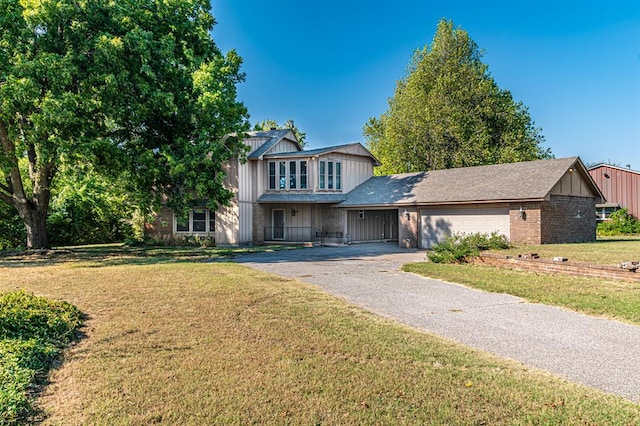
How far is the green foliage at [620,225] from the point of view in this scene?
28.8 meters

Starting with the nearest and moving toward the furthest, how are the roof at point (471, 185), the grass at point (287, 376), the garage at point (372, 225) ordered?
the grass at point (287, 376)
the roof at point (471, 185)
the garage at point (372, 225)

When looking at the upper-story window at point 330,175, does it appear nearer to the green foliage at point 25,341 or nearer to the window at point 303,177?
the window at point 303,177

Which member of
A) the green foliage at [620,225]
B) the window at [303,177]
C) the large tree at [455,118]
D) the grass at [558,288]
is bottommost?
the grass at [558,288]

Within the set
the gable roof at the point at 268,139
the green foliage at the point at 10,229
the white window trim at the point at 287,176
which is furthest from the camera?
the white window trim at the point at 287,176

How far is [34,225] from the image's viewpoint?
1755cm

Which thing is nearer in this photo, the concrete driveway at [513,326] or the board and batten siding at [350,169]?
the concrete driveway at [513,326]

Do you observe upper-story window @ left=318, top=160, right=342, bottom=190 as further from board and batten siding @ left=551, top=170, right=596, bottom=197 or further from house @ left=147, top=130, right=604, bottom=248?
board and batten siding @ left=551, top=170, right=596, bottom=197

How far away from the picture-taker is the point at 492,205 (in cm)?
1877

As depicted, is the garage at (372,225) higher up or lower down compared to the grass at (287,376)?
higher up

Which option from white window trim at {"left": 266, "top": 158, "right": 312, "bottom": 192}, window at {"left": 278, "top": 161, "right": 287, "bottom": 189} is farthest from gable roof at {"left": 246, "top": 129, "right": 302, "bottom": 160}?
window at {"left": 278, "top": 161, "right": 287, "bottom": 189}

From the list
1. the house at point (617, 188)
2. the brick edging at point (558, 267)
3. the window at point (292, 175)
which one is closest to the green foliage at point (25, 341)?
the brick edging at point (558, 267)

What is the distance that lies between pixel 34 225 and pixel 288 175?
12454 millimetres

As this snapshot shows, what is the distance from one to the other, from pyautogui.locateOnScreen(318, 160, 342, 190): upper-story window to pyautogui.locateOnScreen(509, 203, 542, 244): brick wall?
33.4 feet

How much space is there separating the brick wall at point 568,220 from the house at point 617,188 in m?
11.1
